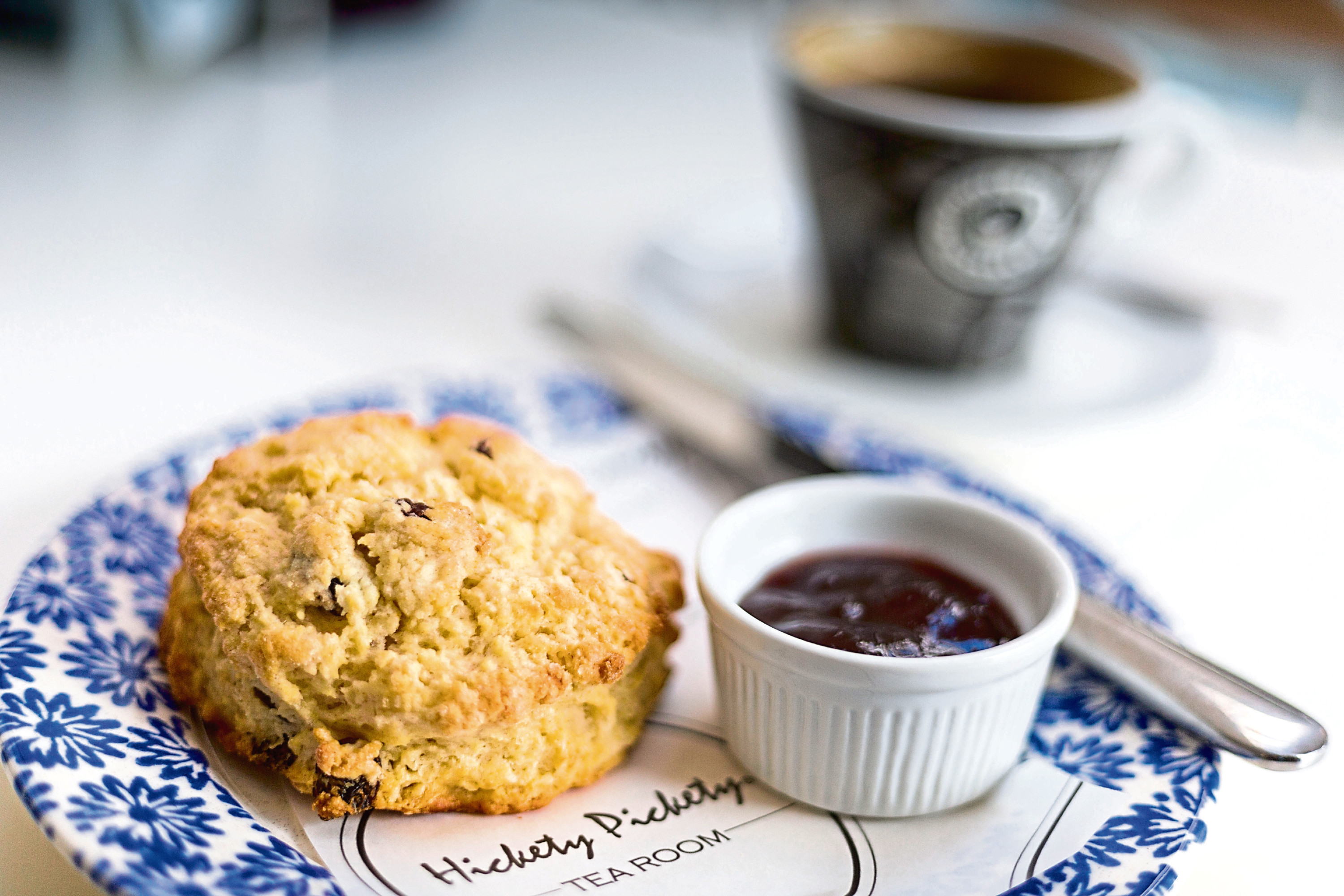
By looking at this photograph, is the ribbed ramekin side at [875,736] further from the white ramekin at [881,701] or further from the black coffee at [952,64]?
the black coffee at [952,64]

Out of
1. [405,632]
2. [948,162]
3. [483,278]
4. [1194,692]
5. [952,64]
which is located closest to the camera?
[405,632]

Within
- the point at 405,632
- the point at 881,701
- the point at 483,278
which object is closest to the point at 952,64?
the point at 483,278

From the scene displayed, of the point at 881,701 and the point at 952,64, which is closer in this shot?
the point at 881,701

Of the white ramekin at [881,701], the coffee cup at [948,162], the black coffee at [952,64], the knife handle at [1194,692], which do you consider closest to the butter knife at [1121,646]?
the knife handle at [1194,692]

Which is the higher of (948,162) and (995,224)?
(948,162)

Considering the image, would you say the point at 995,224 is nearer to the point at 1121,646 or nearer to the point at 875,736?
the point at 1121,646

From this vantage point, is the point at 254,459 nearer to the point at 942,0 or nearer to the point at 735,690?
the point at 735,690
